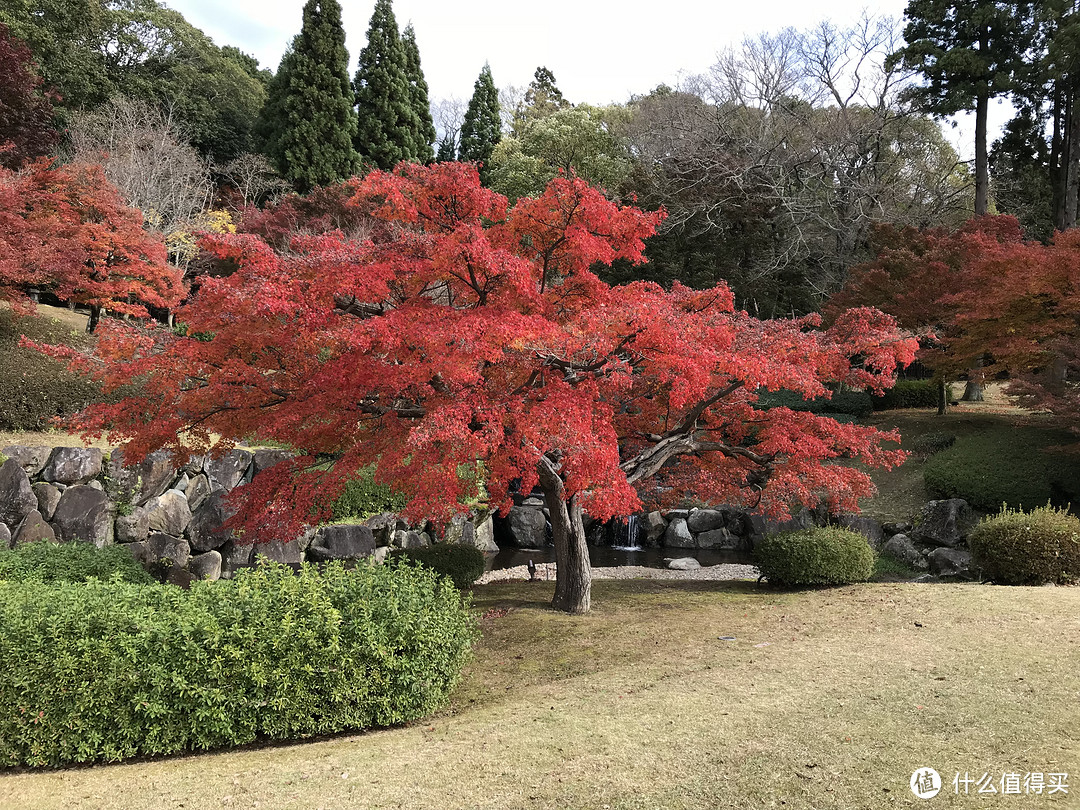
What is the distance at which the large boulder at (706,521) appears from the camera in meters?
16.6

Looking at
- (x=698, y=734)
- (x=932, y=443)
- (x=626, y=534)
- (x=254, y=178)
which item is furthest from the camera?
(x=254, y=178)

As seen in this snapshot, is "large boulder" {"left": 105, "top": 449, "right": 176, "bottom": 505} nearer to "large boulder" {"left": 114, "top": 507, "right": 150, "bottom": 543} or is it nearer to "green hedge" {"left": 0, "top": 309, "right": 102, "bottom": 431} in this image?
"large boulder" {"left": 114, "top": 507, "right": 150, "bottom": 543}

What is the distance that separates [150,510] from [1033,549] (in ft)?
41.5

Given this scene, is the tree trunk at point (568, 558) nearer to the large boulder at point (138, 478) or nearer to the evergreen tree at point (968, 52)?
the large boulder at point (138, 478)

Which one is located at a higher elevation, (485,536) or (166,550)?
(166,550)

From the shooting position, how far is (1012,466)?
14.4m

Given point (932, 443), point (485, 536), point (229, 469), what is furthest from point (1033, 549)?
point (229, 469)

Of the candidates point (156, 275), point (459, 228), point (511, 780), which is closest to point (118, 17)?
point (156, 275)

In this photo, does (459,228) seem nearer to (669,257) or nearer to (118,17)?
(669,257)

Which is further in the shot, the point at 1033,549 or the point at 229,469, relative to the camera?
the point at 229,469

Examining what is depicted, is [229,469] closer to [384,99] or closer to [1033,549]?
[1033,549]

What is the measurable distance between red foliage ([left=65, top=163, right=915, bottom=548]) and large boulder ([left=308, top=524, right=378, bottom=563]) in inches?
188

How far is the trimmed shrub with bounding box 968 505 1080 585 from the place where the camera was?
888 centimetres

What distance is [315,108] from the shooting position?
2661 cm
